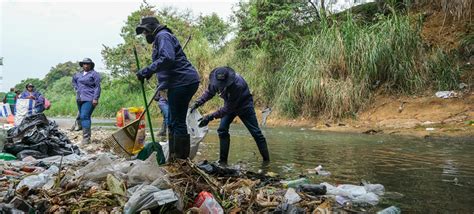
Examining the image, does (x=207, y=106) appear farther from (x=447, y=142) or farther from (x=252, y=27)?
(x=447, y=142)

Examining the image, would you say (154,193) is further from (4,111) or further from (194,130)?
(4,111)

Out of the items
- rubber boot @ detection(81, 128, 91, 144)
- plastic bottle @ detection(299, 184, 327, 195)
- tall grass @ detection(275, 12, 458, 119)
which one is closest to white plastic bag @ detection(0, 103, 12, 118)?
rubber boot @ detection(81, 128, 91, 144)

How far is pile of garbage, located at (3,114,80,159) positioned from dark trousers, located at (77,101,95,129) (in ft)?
4.63

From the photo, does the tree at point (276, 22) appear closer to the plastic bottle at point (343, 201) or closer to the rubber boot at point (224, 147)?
the rubber boot at point (224, 147)

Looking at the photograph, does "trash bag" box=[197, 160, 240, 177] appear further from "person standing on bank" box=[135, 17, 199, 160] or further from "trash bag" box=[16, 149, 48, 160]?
"trash bag" box=[16, 149, 48, 160]

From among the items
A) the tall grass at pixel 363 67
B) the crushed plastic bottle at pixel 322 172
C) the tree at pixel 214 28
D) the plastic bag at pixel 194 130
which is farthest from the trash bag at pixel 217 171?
the tree at pixel 214 28

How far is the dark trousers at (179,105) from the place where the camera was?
489 centimetres

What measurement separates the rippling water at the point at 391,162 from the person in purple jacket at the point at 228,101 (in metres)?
0.42

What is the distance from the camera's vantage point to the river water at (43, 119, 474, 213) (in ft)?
12.9

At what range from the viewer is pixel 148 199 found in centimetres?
278

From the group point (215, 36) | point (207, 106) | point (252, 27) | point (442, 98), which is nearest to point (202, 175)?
point (442, 98)

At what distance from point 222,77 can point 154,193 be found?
307 centimetres

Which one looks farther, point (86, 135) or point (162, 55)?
point (86, 135)

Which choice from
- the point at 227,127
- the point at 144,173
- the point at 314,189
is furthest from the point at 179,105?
the point at 314,189
